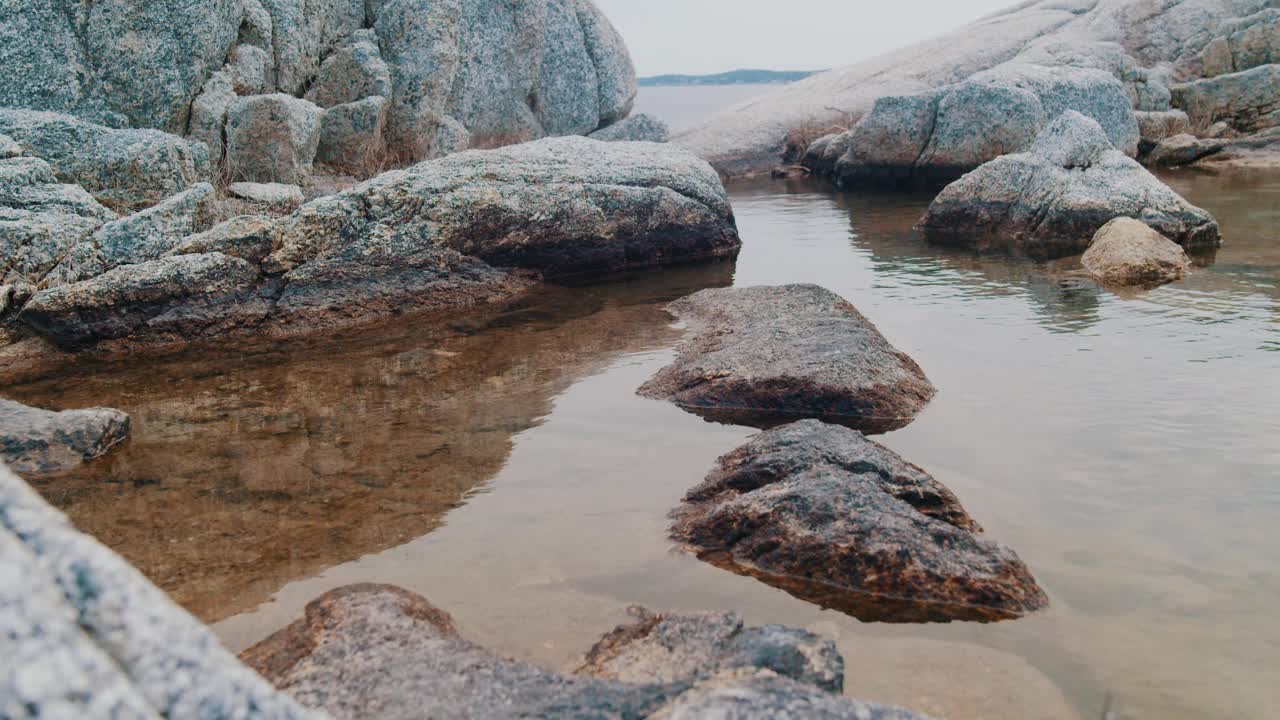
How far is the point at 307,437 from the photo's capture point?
16.7 feet

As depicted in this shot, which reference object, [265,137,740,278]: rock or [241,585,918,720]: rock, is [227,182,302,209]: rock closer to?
[265,137,740,278]: rock

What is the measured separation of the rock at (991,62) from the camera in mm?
22609

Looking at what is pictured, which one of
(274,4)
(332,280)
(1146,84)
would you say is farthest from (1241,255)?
(1146,84)

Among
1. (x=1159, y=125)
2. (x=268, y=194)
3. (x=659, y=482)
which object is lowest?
(x=659, y=482)

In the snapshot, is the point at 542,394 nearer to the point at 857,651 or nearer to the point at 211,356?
the point at 211,356

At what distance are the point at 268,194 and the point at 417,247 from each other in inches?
74.4

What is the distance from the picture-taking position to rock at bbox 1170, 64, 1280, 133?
2017 cm

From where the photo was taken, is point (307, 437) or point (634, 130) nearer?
point (307, 437)

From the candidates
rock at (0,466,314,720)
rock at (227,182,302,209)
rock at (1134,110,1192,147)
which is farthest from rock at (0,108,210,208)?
rock at (1134,110,1192,147)

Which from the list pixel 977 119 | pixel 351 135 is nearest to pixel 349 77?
pixel 351 135

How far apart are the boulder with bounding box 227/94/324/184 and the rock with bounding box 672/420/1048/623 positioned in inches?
316

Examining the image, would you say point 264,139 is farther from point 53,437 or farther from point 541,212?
point 53,437

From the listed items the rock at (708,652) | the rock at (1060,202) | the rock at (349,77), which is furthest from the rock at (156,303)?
the rock at (1060,202)

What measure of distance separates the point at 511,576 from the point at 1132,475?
107 inches
